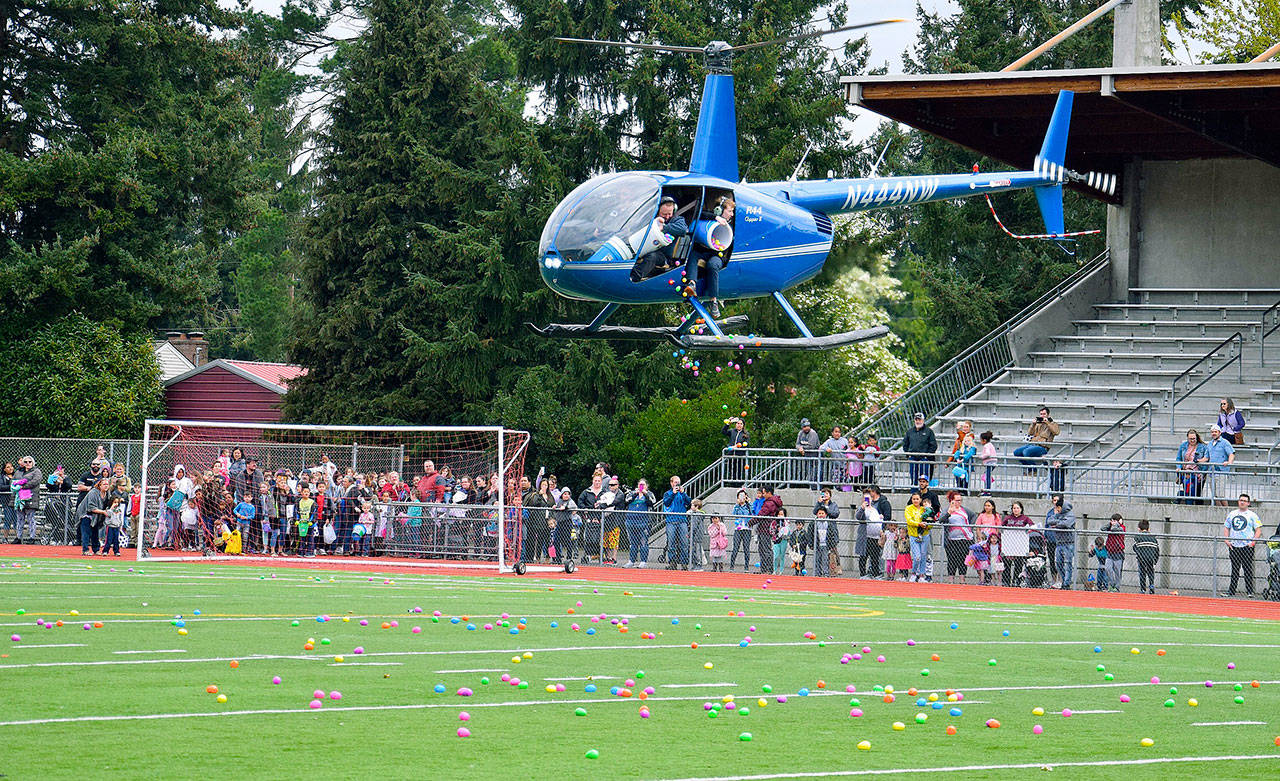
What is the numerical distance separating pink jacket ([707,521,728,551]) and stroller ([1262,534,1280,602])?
29.7 feet

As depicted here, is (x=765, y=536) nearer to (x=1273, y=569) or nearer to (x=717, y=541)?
(x=717, y=541)

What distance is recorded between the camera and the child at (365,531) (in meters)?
28.3

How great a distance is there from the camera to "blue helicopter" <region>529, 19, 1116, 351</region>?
748 inches

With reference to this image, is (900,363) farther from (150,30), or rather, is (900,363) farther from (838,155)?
(150,30)

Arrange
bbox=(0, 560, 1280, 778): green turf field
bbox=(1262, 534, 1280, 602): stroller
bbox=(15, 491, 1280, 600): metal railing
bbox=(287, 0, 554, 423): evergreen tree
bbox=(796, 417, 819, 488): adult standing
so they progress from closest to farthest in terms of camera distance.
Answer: bbox=(0, 560, 1280, 778): green turf field < bbox=(1262, 534, 1280, 602): stroller < bbox=(15, 491, 1280, 600): metal railing < bbox=(796, 417, 819, 488): adult standing < bbox=(287, 0, 554, 423): evergreen tree

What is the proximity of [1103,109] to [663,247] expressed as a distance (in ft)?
53.3

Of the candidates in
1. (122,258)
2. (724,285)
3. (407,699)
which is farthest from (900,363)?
(407,699)

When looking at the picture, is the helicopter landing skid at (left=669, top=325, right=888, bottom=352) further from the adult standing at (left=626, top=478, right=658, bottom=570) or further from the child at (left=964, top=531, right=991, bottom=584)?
the adult standing at (left=626, top=478, right=658, bottom=570)

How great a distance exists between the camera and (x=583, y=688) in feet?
37.5

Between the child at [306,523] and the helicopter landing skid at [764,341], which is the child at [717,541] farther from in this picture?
the helicopter landing skid at [764,341]

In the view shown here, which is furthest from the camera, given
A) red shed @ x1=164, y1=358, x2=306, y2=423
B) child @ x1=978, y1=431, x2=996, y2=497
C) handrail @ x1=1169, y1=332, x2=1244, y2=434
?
red shed @ x1=164, y1=358, x2=306, y2=423

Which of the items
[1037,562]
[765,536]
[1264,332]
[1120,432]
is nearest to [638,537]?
A: [765,536]

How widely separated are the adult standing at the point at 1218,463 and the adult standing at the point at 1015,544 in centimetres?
349

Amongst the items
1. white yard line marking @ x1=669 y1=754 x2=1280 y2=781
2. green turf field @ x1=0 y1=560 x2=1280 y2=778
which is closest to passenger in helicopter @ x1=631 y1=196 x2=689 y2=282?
green turf field @ x1=0 y1=560 x2=1280 y2=778
